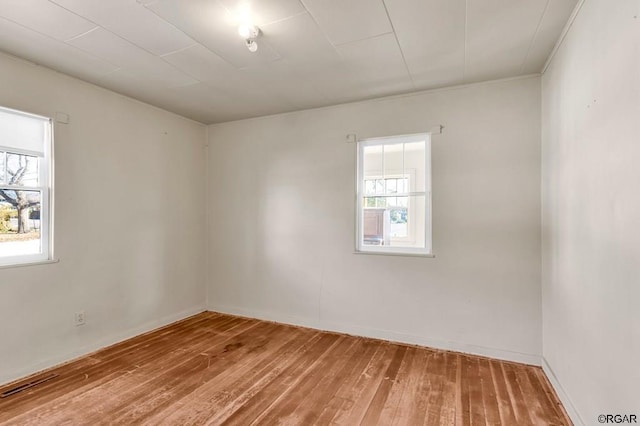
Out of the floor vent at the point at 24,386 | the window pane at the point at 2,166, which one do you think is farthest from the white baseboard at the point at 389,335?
the window pane at the point at 2,166

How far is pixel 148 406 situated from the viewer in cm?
226

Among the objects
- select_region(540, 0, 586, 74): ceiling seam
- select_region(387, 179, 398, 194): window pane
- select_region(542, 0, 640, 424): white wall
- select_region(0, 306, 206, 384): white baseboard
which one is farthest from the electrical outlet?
select_region(540, 0, 586, 74): ceiling seam

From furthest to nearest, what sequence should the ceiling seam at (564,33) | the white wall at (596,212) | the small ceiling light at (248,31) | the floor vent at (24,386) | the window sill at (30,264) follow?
the window sill at (30,264) < the floor vent at (24,386) < the small ceiling light at (248,31) < the ceiling seam at (564,33) < the white wall at (596,212)

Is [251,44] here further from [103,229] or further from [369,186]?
[103,229]

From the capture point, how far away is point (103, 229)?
330 cm

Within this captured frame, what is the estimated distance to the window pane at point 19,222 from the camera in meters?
2.64

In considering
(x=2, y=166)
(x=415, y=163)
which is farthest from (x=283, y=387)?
(x=2, y=166)

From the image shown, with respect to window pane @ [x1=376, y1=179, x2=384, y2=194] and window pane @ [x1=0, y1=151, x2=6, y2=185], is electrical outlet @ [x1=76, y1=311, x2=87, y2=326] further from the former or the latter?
window pane @ [x1=376, y1=179, x2=384, y2=194]

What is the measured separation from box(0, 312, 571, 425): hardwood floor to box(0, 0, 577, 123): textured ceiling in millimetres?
2697

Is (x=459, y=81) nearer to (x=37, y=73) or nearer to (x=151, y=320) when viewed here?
(x=37, y=73)

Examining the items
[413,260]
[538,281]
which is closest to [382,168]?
[413,260]

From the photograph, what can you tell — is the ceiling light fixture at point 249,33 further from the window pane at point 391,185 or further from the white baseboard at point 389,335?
the white baseboard at point 389,335

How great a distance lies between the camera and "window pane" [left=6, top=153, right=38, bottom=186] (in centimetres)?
266

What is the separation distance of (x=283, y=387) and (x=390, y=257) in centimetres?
172
